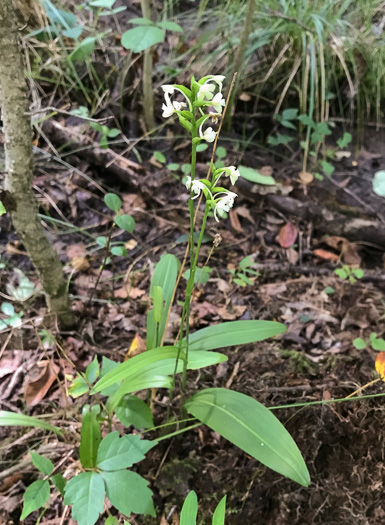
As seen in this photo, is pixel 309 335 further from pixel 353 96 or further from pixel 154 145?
pixel 353 96

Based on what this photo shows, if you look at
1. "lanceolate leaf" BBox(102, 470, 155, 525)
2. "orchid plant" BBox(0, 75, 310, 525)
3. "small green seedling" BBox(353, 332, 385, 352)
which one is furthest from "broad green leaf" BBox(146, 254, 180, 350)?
"small green seedling" BBox(353, 332, 385, 352)

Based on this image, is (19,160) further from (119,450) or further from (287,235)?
(287,235)

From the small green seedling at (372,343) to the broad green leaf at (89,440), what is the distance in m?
0.99

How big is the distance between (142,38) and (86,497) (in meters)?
1.65

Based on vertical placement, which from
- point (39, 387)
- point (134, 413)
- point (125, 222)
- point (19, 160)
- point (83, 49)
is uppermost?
point (83, 49)

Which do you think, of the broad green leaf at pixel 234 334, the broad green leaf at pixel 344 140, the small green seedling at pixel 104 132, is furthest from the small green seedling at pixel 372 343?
the small green seedling at pixel 104 132

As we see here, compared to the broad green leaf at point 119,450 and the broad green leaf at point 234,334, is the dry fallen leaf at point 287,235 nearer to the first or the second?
the broad green leaf at point 234,334

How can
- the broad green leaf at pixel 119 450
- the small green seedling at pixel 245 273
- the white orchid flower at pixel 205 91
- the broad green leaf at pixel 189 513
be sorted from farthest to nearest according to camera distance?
the small green seedling at pixel 245 273, the broad green leaf at pixel 119 450, the broad green leaf at pixel 189 513, the white orchid flower at pixel 205 91

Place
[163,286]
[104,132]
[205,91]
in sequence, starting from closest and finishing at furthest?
1. [205,91]
2. [163,286]
3. [104,132]

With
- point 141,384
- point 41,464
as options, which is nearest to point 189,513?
point 141,384

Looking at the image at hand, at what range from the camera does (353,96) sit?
2.31 m

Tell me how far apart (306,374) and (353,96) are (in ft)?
5.86

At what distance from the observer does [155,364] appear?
3.76 feet

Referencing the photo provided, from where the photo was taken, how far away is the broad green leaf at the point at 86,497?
2.90ft
